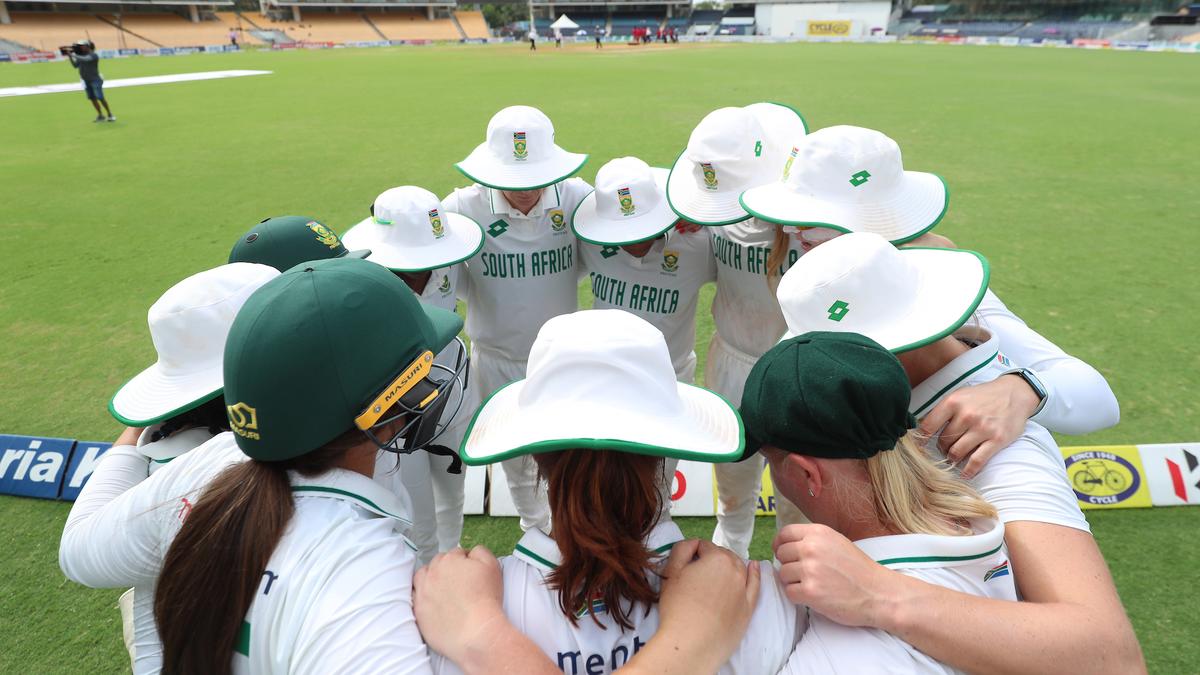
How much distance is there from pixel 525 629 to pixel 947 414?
1140 mm

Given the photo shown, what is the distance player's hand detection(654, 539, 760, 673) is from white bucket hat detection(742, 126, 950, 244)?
4.43ft

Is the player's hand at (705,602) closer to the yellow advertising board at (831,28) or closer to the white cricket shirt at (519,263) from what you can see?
the white cricket shirt at (519,263)

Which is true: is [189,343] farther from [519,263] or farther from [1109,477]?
[1109,477]

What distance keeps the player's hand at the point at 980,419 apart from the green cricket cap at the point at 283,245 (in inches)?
79.6

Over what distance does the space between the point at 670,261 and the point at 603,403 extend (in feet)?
6.94

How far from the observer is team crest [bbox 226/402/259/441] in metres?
1.24

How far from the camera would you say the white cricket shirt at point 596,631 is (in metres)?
1.17

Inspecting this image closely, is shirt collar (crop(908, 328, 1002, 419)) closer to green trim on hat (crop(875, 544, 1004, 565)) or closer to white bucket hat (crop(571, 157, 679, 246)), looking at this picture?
green trim on hat (crop(875, 544, 1004, 565))

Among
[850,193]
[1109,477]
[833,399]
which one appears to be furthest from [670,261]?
Result: [1109,477]

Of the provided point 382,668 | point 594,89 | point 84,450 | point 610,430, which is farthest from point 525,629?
point 594,89

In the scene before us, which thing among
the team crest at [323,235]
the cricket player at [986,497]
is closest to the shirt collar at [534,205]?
the team crest at [323,235]

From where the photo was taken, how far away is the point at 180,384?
5.68 ft

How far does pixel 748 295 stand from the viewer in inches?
120

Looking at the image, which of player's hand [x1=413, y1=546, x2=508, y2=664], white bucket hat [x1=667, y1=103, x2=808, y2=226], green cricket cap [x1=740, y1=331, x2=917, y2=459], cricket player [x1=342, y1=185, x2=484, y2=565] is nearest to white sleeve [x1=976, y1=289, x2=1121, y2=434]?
green cricket cap [x1=740, y1=331, x2=917, y2=459]
